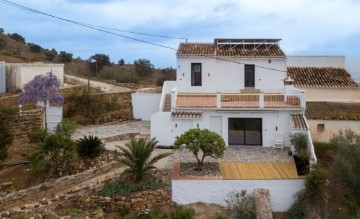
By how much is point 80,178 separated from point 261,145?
931 cm

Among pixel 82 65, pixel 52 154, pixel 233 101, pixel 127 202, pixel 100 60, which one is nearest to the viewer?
pixel 127 202

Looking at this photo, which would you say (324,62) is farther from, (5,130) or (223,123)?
(5,130)

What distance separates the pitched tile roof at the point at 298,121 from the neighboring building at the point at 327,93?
2875mm

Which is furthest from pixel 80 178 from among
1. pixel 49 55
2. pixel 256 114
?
pixel 49 55

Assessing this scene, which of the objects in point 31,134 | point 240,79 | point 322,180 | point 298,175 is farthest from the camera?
point 240,79

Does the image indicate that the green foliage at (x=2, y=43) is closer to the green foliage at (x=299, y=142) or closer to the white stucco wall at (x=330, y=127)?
the white stucco wall at (x=330, y=127)

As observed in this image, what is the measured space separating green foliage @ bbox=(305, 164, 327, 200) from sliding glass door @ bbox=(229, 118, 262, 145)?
5.82m

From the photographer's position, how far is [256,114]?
20.1 meters

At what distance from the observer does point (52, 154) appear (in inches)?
620

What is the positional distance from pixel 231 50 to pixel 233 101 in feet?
19.9

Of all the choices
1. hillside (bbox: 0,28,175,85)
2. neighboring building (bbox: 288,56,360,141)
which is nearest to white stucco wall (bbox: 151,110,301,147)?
neighboring building (bbox: 288,56,360,141)

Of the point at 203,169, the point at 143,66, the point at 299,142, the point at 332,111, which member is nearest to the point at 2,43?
the point at 143,66

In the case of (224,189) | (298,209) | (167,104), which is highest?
(167,104)

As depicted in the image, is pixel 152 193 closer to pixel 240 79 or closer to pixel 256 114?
pixel 256 114
